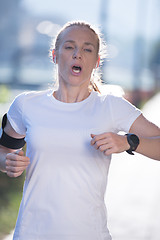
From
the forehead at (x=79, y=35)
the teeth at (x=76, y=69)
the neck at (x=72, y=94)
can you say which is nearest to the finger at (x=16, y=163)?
the neck at (x=72, y=94)

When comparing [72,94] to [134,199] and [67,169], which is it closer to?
[67,169]

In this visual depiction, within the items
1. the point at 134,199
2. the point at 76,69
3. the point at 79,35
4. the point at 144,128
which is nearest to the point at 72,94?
the point at 76,69

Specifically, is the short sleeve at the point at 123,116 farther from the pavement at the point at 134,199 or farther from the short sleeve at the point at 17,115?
the pavement at the point at 134,199

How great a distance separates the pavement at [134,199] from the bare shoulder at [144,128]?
2977 mm

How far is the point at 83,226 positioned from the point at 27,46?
44.2 metres

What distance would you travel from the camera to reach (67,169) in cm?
282

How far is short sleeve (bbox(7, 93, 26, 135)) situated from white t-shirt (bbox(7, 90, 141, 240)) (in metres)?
0.06

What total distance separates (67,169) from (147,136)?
1.42 ft

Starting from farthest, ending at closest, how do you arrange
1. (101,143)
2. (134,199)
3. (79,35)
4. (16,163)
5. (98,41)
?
1. (134,199)
2. (98,41)
3. (79,35)
4. (16,163)
5. (101,143)

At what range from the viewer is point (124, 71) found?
91125mm

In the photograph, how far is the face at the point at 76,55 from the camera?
9.83 feet

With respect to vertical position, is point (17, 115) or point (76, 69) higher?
point (76, 69)

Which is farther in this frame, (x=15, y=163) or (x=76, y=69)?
(x=76, y=69)

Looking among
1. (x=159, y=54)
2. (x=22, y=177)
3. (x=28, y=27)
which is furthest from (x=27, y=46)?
(x=22, y=177)
